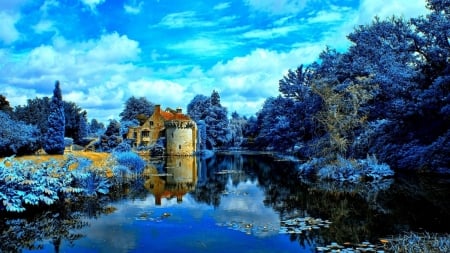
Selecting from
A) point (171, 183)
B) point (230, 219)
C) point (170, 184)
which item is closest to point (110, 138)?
point (171, 183)

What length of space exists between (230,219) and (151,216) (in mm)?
2384

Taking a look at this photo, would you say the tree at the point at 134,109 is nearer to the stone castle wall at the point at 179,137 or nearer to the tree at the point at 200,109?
the tree at the point at 200,109

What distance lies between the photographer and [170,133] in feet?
151

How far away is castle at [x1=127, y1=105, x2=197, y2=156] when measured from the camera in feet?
150

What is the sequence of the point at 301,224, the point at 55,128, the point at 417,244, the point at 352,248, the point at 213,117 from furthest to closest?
the point at 213,117 → the point at 55,128 → the point at 301,224 → the point at 352,248 → the point at 417,244

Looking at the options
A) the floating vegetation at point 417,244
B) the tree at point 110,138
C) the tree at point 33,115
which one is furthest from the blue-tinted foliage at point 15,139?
the floating vegetation at point 417,244

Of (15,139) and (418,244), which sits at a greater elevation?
(15,139)

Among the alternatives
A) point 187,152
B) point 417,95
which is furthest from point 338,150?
point 187,152

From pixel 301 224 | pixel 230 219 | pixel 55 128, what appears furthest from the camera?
pixel 55 128

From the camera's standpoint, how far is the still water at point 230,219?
30.5 feet

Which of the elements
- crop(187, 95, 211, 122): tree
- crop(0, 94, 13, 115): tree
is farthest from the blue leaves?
crop(187, 95, 211, 122): tree

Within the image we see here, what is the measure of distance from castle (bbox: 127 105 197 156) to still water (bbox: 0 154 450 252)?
2705cm

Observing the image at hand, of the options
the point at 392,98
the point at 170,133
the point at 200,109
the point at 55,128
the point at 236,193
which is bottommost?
the point at 236,193

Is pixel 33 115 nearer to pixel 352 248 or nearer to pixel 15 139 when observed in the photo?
pixel 15 139
